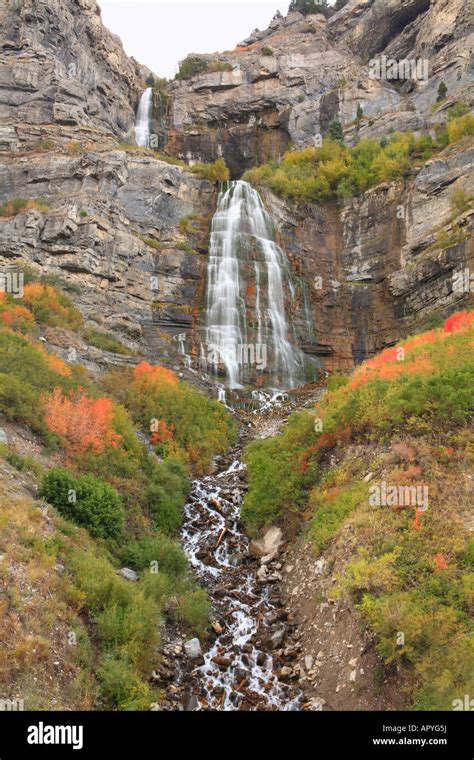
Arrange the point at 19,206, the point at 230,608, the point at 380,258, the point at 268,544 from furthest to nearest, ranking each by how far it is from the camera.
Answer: the point at 380,258 → the point at 19,206 → the point at 268,544 → the point at 230,608

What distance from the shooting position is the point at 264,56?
52281 mm

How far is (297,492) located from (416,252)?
22.3m

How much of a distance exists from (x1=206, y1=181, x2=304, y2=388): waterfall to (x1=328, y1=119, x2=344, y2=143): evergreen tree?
43.7 ft

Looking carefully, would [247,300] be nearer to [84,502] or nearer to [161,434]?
[161,434]

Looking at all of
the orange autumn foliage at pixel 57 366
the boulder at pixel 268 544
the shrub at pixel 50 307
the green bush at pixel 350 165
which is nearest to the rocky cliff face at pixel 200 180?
the green bush at pixel 350 165

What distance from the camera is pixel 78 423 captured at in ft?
47.0

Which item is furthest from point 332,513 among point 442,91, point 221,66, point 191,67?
point 191,67

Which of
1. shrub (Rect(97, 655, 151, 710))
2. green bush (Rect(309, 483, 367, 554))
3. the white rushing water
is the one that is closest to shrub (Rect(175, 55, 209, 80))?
the white rushing water

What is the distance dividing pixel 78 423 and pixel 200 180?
2718cm

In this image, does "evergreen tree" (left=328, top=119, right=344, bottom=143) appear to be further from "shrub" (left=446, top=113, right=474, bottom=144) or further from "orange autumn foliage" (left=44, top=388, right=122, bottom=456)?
"orange autumn foliage" (left=44, top=388, right=122, bottom=456)

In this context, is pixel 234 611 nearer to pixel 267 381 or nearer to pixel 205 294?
pixel 267 381

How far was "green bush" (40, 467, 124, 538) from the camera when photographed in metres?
11.1
